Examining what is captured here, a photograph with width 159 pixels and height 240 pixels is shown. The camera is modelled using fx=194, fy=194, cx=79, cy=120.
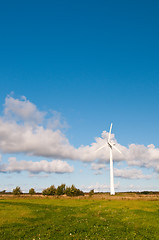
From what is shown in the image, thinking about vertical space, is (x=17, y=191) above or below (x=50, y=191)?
below

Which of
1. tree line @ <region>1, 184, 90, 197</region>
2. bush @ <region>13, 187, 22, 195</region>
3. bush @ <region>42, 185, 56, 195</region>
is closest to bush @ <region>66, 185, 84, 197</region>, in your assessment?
tree line @ <region>1, 184, 90, 197</region>

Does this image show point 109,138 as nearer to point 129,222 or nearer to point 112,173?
point 112,173

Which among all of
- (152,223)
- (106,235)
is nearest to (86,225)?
(106,235)

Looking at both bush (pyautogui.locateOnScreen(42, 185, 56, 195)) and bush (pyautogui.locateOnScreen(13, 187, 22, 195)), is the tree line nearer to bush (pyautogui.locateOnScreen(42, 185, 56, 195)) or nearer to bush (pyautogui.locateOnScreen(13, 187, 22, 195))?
bush (pyautogui.locateOnScreen(42, 185, 56, 195))

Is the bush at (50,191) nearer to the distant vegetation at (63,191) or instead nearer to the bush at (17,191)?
the distant vegetation at (63,191)

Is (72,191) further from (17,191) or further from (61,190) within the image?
(17,191)

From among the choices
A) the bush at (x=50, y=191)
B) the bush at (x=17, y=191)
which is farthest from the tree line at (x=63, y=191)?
the bush at (x=17, y=191)

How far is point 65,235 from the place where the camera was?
18.4 meters

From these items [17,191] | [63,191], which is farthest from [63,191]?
[17,191]

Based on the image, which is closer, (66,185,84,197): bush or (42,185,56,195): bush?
(66,185,84,197): bush

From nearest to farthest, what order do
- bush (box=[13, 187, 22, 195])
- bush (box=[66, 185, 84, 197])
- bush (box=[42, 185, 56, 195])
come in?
bush (box=[66, 185, 84, 197]) < bush (box=[42, 185, 56, 195]) < bush (box=[13, 187, 22, 195])

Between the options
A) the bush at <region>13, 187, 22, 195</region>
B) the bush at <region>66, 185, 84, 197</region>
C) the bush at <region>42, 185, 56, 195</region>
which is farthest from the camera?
the bush at <region>13, 187, 22, 195</region>

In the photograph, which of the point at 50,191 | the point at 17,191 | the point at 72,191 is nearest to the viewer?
the point at 72,191

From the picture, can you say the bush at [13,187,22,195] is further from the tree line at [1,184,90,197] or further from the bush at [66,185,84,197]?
the bush at [66,185,84,197]
